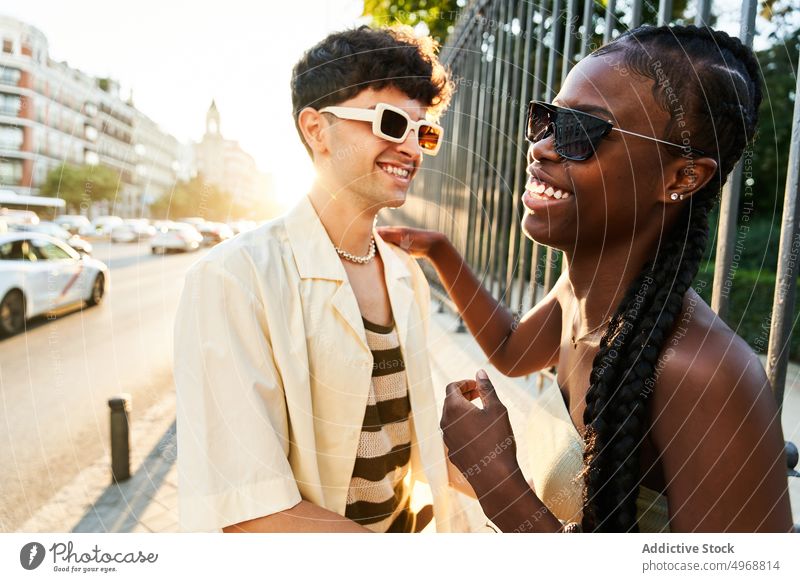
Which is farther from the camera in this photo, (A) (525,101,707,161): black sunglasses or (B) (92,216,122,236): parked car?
(B) (92,216,122,236): parked car

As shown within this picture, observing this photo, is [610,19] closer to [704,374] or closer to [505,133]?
[704,374]

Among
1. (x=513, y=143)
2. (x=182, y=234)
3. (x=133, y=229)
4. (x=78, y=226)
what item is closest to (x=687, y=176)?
(x=513, y=143)

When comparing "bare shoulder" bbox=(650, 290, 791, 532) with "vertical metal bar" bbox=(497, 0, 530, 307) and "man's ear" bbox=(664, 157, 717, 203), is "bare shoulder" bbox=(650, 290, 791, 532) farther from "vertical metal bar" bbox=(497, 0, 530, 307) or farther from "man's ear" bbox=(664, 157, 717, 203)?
"vertical metal bar" bbox=(497, 0, 530, 307)

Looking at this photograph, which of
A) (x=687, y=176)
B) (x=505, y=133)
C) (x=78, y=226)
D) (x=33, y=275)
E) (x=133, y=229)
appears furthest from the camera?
(x=78, y=226)

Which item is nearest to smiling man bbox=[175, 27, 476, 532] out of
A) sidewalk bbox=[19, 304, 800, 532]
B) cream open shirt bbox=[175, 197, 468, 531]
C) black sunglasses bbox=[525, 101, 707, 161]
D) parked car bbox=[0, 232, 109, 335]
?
cream open shirt bbox=[175, 197, 468, 531]

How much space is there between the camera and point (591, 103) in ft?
4.11

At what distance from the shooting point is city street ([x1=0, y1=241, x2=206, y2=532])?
163 inches

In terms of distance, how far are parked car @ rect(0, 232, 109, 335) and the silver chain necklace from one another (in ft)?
19.6

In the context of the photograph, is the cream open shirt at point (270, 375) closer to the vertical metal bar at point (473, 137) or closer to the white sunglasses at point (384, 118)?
the white sunglasses at point (384, 118)

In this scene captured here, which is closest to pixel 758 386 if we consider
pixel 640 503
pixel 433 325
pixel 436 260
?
pixel 640 503

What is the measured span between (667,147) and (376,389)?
3.14ft

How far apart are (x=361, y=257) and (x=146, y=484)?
310cm

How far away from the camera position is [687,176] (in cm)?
125

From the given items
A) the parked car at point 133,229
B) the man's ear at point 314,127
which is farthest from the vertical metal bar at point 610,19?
the parked car at point 133,229
